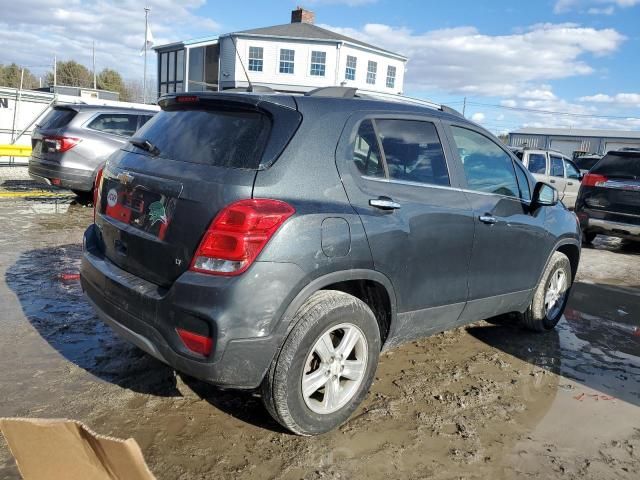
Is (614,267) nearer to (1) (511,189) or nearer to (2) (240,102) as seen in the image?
(1) (511,189)

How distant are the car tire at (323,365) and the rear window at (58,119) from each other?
7.91m

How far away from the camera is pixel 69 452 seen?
6.50 feet

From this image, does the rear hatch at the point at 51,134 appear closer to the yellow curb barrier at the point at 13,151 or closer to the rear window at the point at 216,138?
the yellow curb barrier at the point at 13,151

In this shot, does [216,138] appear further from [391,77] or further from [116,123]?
[391,77]

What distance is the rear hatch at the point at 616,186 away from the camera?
8.39 metres

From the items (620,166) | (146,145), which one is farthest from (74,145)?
(620,166)

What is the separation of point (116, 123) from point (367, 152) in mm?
7675

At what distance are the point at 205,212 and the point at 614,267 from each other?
7407 millimetres

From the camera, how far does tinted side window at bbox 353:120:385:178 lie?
3.13 meters

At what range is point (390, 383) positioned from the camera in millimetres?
3756

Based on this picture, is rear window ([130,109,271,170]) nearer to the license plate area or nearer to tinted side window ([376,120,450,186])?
the license plate area

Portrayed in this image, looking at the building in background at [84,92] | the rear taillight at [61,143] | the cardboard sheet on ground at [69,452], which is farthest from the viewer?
the building in background at [84,92]

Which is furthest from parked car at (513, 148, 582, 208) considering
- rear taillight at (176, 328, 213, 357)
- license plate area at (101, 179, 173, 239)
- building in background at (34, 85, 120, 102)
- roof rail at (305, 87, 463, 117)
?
building in background at (34, 85, 120, 102)

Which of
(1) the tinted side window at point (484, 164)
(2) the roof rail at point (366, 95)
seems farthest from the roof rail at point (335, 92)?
(1) the tinted side window at point (484, 164)
